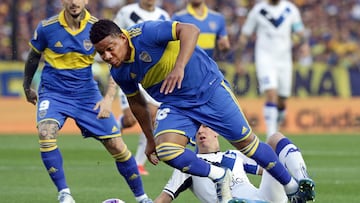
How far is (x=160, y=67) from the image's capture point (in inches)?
314

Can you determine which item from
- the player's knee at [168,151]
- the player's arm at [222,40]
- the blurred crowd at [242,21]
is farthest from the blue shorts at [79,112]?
the blurred crowd at [242,21]

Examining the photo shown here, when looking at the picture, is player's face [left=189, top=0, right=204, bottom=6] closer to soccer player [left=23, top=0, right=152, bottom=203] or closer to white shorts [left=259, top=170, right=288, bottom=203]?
soccer player [left=23, top=0, right=152, bottom=203]

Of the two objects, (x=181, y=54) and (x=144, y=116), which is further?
(x=144, y=116)

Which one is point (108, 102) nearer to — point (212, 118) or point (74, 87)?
point (74, 87)

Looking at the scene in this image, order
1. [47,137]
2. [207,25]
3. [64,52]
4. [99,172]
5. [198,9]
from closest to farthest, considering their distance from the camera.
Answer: [47,137], [64,52], [99,172], [207,25], [198,9]

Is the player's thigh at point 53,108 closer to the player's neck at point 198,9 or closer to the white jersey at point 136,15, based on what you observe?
the white jersey at point 136,15

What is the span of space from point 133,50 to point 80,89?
2.37 metres

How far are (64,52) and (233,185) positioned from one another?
279 cm

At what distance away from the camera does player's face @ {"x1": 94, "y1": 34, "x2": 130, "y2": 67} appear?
25.0 feet

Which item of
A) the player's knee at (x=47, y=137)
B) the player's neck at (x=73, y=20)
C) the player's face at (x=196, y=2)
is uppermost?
the player's neck at (x=73, y=20)

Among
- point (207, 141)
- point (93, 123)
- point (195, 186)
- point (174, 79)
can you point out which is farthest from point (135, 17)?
point (174, 79)

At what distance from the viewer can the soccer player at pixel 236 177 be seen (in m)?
8.19

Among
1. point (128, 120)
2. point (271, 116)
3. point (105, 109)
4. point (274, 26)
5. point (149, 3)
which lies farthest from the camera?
point (274, 26)

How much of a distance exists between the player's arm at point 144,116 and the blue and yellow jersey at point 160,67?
25 cm
